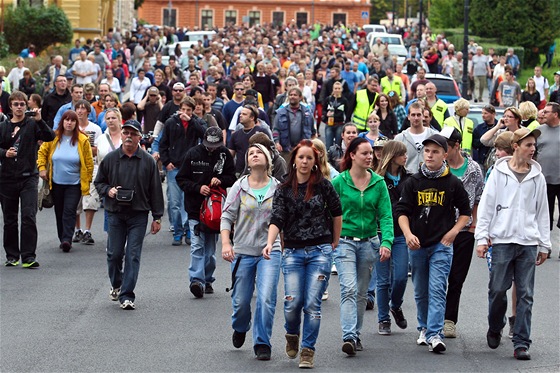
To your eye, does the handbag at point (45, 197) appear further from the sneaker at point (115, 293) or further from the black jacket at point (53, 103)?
the black jacket at point (53, 103)

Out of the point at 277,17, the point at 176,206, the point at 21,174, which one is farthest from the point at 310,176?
the point at 277,17

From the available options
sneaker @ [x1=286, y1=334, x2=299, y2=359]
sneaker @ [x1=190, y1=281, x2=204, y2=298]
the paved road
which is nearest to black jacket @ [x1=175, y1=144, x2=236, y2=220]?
sneaker @ [x1=190, y1=281, x2=204, y2=298]

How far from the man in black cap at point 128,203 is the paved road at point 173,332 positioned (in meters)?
0.32

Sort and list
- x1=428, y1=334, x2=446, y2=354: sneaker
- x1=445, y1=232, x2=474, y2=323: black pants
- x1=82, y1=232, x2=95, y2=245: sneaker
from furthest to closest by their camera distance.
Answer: x1=82, y1=232, x2=95, y2=245: sneaker → x1=445, y1=232, x2=474, y2=323: black pants → x1=428, y1=334, x2=446, y2=354: sneaker

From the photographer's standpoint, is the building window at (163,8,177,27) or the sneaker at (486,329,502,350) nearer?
the sneaker at (486,329,502,350)

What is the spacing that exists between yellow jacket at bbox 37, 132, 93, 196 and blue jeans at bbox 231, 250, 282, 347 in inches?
214

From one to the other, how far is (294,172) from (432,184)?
123 cm

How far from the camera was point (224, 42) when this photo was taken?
56719 mm

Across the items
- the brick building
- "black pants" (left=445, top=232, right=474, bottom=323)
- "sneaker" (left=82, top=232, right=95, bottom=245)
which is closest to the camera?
"black pants" (left=445, top=232, right=474, bottom=323)

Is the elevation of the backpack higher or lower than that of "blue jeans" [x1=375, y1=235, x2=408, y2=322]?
higher

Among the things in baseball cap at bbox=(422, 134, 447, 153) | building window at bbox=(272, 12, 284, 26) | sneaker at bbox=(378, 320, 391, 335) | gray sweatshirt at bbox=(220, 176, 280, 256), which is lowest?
sneaker at bbox=(378, 320, 391, 335)

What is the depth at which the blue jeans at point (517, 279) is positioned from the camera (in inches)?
396

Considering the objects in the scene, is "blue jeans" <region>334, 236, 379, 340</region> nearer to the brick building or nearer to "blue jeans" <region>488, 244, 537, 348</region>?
"blue jeans" <region>488, 244, 537, 348</region>

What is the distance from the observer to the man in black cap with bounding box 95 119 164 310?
12031mm
